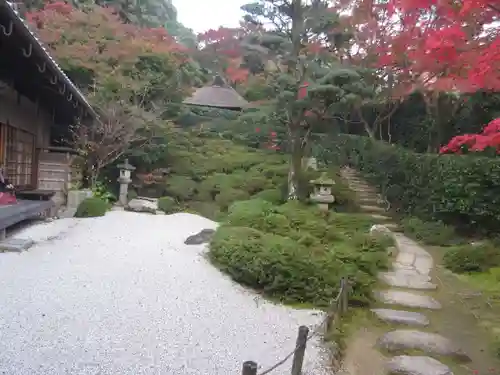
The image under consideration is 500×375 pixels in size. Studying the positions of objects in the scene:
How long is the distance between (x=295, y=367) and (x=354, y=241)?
4.25 meters

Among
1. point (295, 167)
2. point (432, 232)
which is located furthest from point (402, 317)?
point (295, 167)

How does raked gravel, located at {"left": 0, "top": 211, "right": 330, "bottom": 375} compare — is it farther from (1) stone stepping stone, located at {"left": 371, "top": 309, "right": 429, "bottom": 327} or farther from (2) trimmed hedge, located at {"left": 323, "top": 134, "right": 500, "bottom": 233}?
(2) trimmed hedge, located at {"left": 323, "top": 134, "right": 500, "bottom": 233}

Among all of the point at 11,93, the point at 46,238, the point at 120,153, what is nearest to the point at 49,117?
the point at 120,153

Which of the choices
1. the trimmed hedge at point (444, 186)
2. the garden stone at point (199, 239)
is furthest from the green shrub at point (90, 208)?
the trimmed hedge at point (444, 186)

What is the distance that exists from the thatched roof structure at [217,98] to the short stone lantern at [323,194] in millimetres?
10628

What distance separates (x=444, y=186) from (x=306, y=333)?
709 cm

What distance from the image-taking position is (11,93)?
8.05 m

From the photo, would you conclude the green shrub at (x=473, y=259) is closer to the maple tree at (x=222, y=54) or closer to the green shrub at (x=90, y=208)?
the green shrub at (x=90, y=208)

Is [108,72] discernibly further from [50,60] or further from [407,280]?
[407,280]

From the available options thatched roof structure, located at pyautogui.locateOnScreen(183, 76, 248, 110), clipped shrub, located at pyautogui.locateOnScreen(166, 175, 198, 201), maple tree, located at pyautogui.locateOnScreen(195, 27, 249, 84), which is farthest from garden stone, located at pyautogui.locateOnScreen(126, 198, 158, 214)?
maple tree, located at pyautogui.locateOnScreen(195, 27, 249, 84)

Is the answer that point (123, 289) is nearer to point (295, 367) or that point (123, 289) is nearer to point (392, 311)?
point (295, 367)

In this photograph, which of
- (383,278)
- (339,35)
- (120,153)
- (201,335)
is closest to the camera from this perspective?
(201,335)

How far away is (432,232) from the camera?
868 centimetres

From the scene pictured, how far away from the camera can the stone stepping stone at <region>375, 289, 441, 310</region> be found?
530 cm
